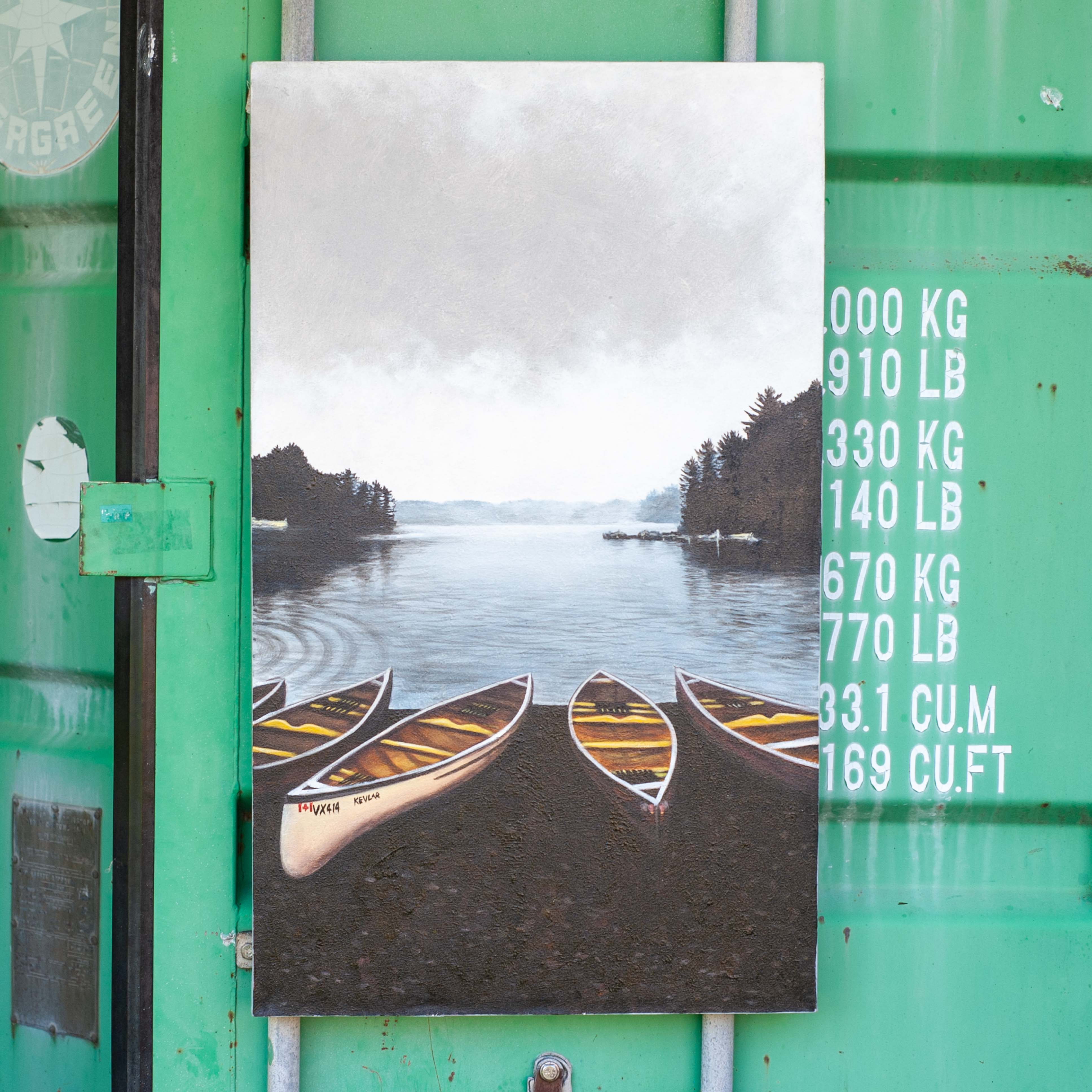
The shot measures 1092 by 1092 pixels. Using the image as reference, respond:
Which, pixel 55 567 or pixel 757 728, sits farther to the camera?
pixel 55 567

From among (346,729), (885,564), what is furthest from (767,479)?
(346,729)

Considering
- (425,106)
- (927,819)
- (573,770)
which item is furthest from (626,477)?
(927,819)

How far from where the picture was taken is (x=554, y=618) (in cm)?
127

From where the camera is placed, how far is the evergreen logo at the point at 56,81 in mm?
1397

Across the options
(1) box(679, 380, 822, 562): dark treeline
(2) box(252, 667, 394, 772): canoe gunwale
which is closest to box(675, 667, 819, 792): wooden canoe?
(1) box(679, 380, 822, 562): dark treeline

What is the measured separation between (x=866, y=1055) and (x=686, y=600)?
77cm

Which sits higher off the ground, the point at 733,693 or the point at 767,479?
the point at 767,479

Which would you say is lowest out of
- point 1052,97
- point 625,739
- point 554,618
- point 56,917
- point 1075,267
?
point 56,917

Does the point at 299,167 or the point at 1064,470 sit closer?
the point at 299,167

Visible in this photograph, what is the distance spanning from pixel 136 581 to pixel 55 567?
0.95ft

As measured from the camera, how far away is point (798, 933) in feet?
4.18

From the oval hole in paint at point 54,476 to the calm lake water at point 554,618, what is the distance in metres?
0.50

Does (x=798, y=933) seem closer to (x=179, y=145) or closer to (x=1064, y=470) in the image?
(x=1064, y=470)

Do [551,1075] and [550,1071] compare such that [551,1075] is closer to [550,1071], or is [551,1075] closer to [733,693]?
[550,1071]
